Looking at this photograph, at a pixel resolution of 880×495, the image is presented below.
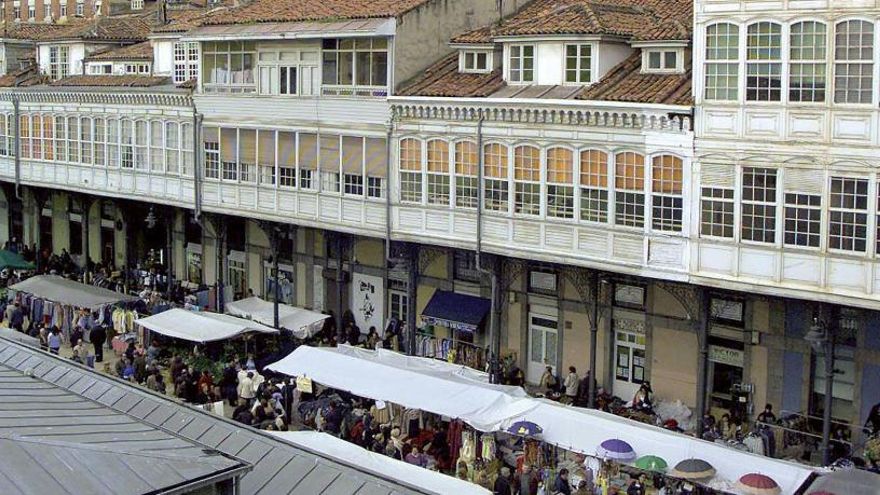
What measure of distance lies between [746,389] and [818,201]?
20.7 ft

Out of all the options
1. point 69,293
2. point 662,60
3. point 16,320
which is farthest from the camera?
point 69,293

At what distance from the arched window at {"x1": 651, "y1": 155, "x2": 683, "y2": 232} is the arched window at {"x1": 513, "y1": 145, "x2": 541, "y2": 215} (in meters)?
3.61

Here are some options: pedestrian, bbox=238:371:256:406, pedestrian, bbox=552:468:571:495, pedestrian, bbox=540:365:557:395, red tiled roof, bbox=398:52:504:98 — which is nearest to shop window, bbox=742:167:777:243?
pedestrian, bbox=552:468:571:495

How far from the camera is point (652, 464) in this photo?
25.0 meters

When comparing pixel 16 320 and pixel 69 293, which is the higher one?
pixel 69 293

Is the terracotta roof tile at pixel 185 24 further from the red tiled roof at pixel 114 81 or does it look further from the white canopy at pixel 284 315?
the white canopy at pixel 284 315

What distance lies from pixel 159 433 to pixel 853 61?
16.9 metres

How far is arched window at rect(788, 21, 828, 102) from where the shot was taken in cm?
2695

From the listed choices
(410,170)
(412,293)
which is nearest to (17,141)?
(410,170)

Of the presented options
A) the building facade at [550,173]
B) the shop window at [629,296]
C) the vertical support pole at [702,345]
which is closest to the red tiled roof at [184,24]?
the building facade at [550,173]

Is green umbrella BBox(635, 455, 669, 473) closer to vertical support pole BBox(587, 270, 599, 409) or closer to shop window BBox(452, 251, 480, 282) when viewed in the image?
vertical support pole BBox(587, 270, 599, 409)

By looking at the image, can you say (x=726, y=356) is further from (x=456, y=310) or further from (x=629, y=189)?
(x=456, y=310)

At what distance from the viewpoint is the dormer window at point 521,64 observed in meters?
34.1

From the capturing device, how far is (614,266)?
102 feet
